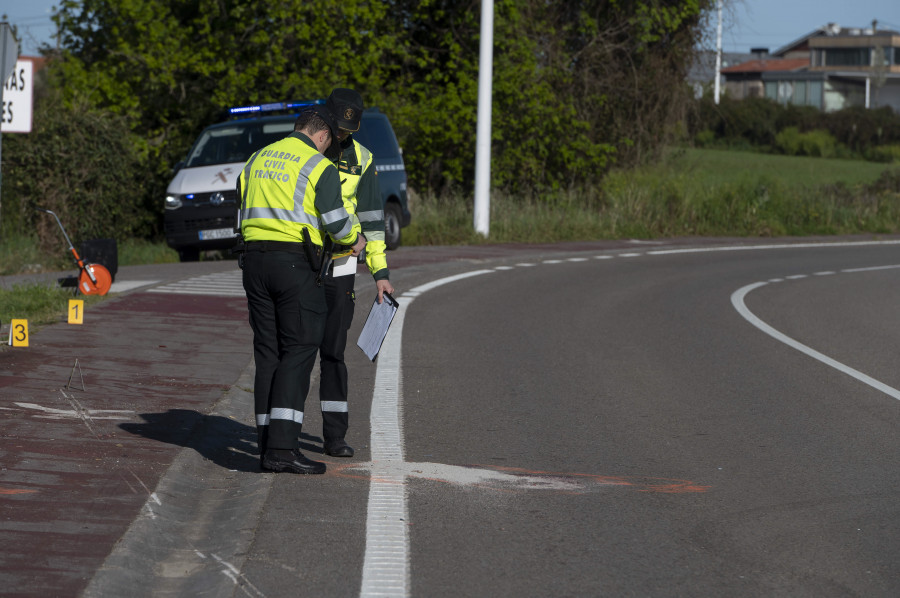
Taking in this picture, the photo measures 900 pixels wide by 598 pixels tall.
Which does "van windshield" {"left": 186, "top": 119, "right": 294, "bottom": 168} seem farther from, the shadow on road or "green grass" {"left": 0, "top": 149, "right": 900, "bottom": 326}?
the shadow on road

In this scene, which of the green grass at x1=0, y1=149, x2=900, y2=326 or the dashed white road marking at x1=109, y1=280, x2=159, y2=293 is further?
the green grass at x1=0, y1=149, x2=900, y2=326

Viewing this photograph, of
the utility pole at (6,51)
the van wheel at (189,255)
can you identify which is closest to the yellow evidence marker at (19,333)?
the utility pole at (6,51)

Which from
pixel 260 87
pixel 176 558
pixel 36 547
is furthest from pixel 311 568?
pixel 260 87

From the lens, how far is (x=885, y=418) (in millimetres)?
7805

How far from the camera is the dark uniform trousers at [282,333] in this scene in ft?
19.4

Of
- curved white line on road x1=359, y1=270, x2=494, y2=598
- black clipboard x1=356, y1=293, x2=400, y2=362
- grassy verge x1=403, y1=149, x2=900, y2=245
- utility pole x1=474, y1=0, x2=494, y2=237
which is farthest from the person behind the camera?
grassy verge x1=403, y1=149, x2=900, y2=245

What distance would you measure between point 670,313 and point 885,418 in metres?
5.55

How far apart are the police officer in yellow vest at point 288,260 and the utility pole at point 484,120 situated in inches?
607

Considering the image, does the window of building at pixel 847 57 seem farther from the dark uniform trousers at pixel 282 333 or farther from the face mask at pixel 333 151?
the dark uniform trousers at pixel 282 333

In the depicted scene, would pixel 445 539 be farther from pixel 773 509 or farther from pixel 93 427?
pixel 93 427

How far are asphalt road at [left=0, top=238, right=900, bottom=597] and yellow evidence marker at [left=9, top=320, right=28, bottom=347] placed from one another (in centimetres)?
128

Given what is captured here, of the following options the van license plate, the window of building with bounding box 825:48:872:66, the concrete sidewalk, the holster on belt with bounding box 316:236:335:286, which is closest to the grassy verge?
the van license plate

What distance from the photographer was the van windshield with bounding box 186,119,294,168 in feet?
58.0

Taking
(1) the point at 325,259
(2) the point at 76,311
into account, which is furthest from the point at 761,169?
(1) the point at 325,259
